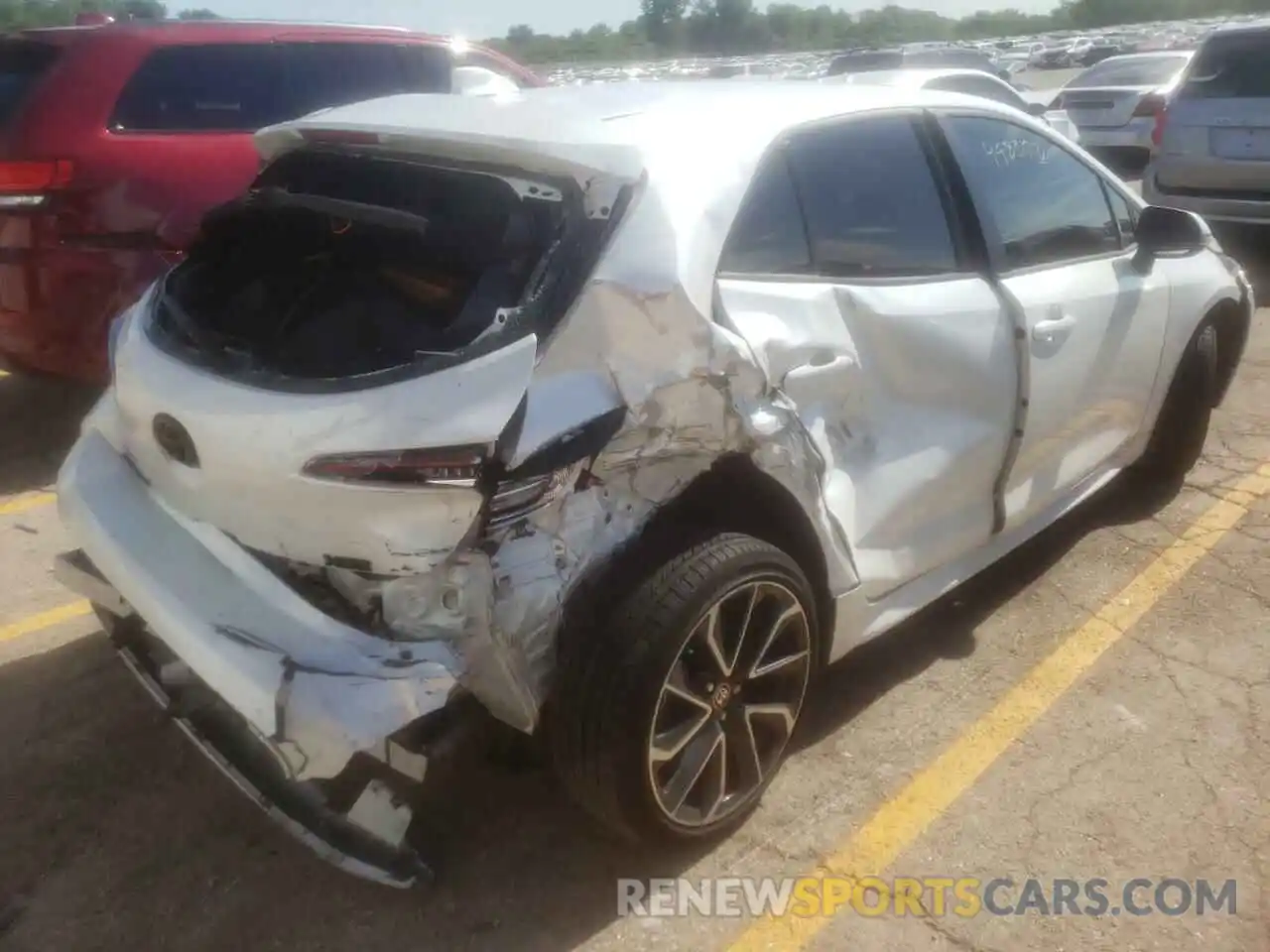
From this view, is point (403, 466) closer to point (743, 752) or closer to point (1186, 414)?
point (743, 752)

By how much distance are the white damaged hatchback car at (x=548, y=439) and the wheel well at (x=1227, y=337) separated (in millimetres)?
1921

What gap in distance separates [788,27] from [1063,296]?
234 feet

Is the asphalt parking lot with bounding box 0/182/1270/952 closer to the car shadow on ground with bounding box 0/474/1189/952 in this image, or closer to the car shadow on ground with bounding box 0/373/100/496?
the car shadow on ground with bounding box 0/474/1189/952

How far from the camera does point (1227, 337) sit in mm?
4793

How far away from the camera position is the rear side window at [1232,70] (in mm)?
8547

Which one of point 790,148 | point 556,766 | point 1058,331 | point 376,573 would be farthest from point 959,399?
point 376,573

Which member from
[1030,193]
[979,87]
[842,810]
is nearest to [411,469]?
[842,810]

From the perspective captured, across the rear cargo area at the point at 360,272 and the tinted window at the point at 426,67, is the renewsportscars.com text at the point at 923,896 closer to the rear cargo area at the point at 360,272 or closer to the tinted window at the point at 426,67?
the rear cargo area at the point at 360,272

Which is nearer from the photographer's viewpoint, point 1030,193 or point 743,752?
point 743,752

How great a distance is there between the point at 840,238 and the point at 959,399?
583mm

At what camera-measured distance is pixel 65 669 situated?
3.45m

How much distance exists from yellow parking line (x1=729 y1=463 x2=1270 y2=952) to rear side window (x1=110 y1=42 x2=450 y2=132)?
4.14 metres

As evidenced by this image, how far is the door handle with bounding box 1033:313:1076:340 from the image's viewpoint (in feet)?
11.0

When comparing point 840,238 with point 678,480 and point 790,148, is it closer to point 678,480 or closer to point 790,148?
point 790,148
